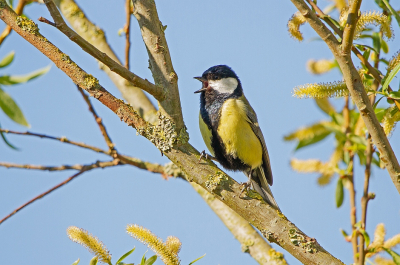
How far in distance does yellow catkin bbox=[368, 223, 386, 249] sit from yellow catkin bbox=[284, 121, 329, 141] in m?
Answer: 0.80

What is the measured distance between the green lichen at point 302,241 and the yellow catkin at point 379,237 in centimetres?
40

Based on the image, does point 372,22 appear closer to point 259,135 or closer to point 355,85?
point 355,85

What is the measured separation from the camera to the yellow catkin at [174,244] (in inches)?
73.4

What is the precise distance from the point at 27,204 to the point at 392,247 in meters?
2.43

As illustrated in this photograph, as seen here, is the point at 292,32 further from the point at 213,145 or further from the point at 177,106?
the point at 213,145

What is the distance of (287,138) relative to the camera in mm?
2934

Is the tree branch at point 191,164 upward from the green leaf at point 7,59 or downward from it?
downward

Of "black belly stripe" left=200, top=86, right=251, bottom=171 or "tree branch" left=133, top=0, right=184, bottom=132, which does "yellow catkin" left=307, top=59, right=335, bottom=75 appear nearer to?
"black belly stripe" left=200, top=86, right=251, bottom=171

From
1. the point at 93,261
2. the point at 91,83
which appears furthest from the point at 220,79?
the point at 93,261

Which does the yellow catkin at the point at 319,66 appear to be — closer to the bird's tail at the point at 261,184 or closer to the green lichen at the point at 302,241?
the bird's tail at the point at 261,184

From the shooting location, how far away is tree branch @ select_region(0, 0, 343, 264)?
2.11m

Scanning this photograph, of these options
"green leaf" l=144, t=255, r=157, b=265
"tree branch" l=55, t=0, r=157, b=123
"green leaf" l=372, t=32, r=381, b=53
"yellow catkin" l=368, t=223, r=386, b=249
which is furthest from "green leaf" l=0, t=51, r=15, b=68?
"yellow catkin" l=368, t=223, r=386, b=249

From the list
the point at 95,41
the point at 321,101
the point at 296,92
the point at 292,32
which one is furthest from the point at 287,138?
the point at 95,41

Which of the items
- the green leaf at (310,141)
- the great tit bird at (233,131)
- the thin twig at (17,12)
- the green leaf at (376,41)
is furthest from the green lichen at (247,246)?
the thin twig at (17,12)
